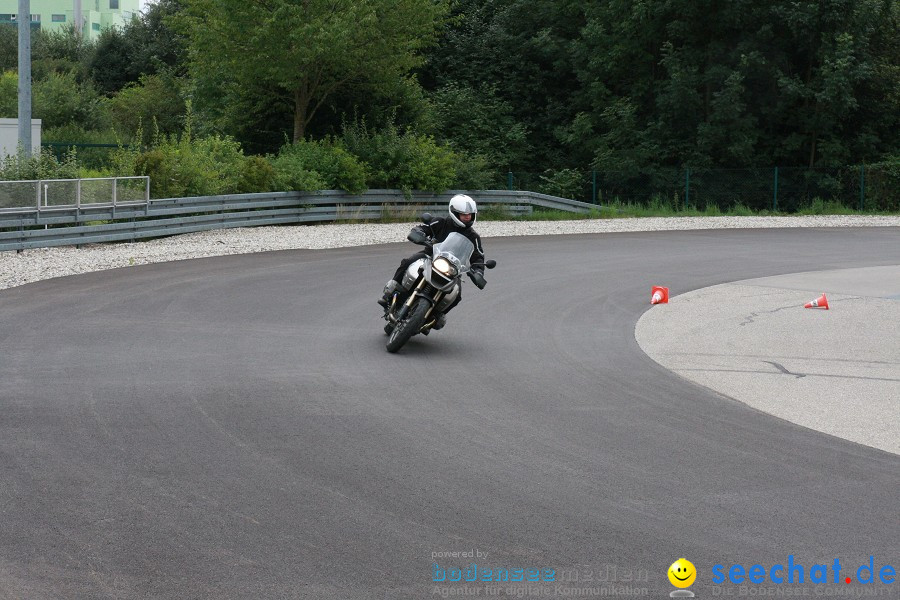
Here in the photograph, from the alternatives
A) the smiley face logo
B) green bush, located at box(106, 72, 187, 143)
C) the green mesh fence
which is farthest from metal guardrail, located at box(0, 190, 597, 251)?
green bush, located at box(106, 72, 187, 143)

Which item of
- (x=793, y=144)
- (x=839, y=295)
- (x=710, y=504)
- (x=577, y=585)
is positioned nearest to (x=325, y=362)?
(x=710, y=504)

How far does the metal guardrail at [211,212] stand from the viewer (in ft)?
66.9

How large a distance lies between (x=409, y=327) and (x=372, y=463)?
166 inches

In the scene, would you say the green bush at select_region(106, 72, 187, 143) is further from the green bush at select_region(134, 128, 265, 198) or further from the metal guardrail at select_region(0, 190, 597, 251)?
the green bush at select_region(134, 128, 265, 198)

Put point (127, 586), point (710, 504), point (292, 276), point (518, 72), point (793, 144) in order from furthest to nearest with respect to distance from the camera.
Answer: point (518, 72) < point (793, 144) < point (292, 276) < point (710, 504) < point (127, 586)

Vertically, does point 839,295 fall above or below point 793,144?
below

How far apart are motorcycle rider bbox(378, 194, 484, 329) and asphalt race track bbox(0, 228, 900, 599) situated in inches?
24.1

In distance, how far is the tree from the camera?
32.1 metres

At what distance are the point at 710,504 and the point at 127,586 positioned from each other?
131 inches

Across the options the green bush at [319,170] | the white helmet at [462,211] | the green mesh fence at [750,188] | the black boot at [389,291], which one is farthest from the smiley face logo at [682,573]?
the green mesh fence at [750,188]

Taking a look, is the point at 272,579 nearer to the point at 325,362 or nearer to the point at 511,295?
the point at 325,362

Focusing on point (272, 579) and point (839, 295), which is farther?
point (839, 295)

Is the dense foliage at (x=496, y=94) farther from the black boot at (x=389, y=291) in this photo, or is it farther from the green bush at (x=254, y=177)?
the black boot at (x=389, y=291)

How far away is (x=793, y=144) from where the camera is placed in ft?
136
